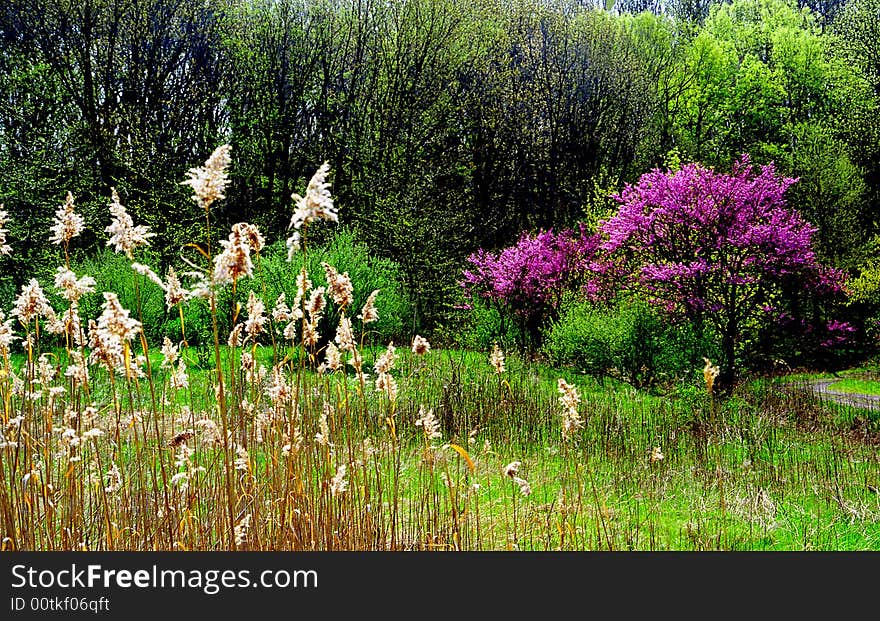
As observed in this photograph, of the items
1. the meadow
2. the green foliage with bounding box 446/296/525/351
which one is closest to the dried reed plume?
the meadow

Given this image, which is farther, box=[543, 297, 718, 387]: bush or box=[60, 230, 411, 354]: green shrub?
box=[60, 230, 411, 354]: green shrub

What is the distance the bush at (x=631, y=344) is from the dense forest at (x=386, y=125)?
3051 mm

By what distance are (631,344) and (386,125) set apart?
365 inches

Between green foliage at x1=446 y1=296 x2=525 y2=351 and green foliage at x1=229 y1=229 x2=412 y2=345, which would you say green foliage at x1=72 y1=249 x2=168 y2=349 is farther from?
green foliage at x1=446 y1=296 x2=525 y2=351

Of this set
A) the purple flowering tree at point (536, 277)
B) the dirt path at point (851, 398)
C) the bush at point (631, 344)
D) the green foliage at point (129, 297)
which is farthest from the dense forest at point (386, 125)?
the bush at point (631, 344)

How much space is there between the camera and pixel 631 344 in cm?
919

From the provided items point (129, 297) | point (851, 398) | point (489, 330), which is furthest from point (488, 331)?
point (851, 398)

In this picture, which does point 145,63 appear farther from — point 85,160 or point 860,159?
point 860,159

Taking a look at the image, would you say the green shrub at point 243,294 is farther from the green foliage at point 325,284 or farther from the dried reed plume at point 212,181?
the dried reed plume at point 212,181

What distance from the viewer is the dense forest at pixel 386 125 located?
13805 millimetres

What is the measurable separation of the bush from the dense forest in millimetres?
3051

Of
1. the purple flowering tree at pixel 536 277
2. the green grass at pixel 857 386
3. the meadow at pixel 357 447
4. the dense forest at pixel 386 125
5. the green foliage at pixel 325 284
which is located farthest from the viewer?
the dense forest at pixel 386 125

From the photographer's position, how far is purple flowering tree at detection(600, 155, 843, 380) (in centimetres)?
869

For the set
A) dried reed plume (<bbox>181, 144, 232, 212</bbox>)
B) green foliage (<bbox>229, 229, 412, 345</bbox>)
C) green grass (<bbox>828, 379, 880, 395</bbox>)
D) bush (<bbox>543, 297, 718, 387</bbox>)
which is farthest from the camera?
green grass (<bbox>828, 379, 880, 395</bbox>)
